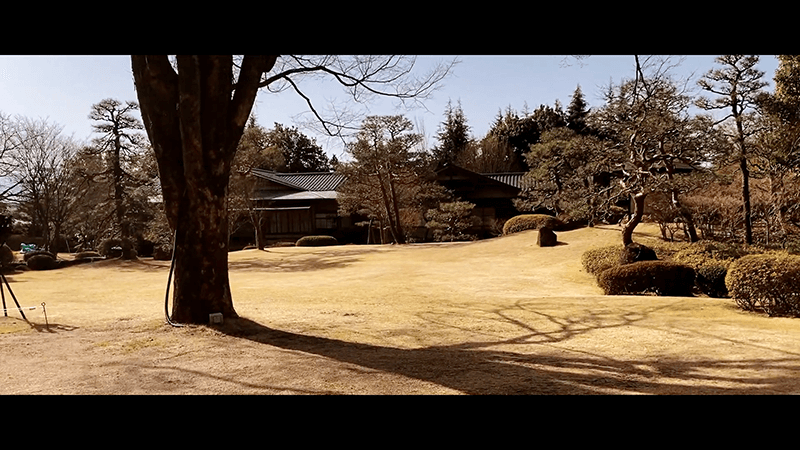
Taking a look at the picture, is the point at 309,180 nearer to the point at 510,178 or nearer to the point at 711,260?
the point at 510,178

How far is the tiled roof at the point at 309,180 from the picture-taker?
19986 millimetres

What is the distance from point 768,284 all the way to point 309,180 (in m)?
17.9

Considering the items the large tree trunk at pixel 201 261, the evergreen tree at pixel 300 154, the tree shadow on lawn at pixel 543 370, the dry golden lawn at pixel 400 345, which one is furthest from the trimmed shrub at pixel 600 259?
the evergreen tree at pixel 300 154

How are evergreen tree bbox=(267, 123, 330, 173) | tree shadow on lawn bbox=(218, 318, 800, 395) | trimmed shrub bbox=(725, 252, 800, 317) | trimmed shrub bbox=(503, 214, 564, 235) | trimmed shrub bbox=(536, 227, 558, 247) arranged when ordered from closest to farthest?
tree shadow on lawn bbox=(218, 318, 800, 395) → trimmed shrub bbox=(725, 252, 800, 317) → trimmed shrub bbox=(536, 227, 558, 247) → trimmed shrub bbox=(503, 214, 564, 235) → evergreen tree bbox=(267, 123, 330, 173)

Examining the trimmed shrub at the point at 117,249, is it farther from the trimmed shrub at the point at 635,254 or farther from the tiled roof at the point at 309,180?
the trimmed shrub at the point at 635,254

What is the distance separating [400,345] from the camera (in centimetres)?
430

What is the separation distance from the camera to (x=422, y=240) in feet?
57.6

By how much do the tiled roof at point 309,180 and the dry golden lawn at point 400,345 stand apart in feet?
39.4

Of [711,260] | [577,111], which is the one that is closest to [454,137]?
[577,111]

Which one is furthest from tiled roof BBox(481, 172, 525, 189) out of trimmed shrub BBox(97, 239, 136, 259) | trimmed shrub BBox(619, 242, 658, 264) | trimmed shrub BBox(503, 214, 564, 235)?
trimmed shrub BBox(97, 239, 136, 259)

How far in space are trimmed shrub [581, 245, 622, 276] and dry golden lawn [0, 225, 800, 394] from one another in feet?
4.21

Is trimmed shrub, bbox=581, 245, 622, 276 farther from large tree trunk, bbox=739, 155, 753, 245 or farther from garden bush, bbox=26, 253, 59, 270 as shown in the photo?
garden bush, bbox=26, 253, 59, 270

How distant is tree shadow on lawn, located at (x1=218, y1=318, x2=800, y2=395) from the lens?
2977 mm
